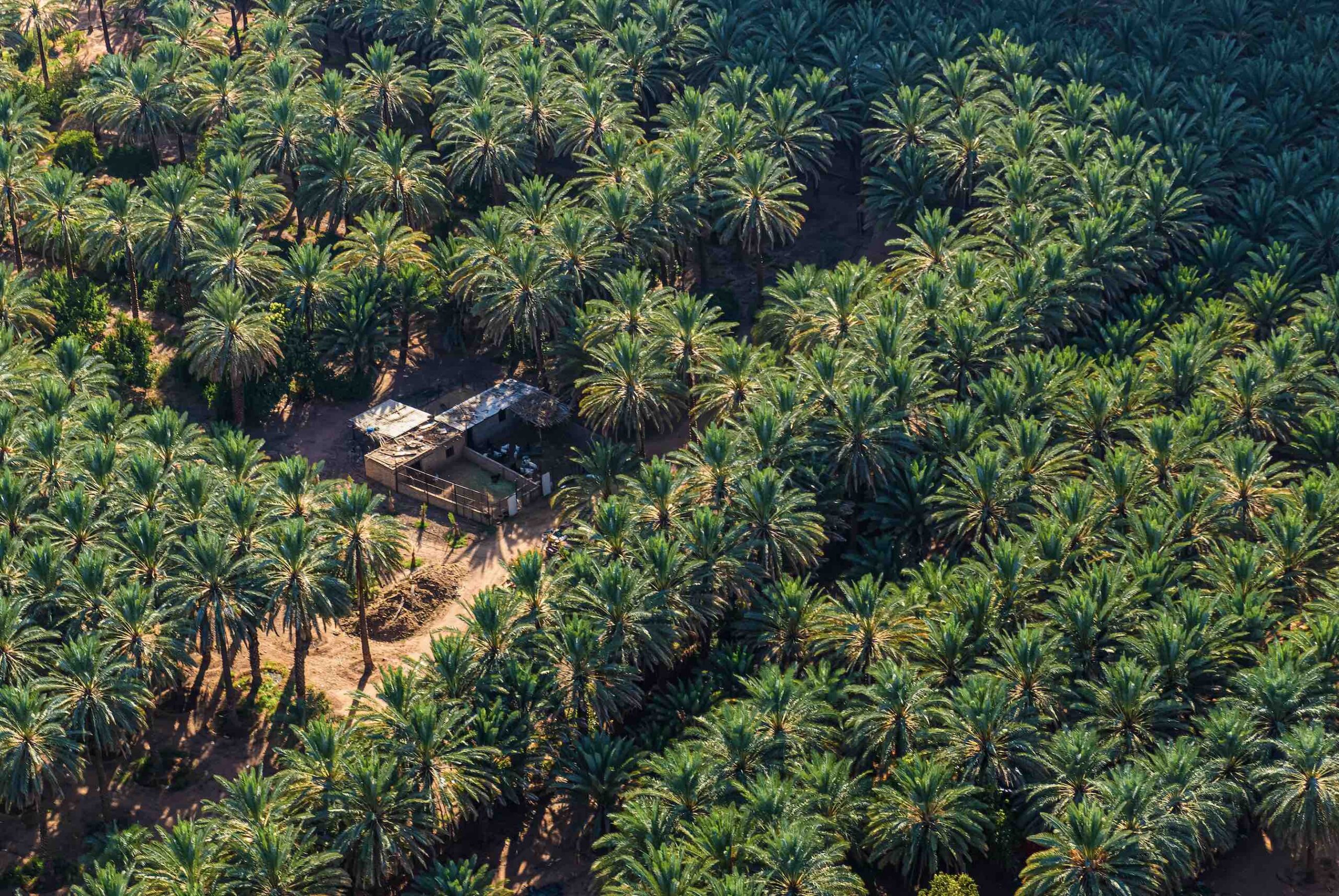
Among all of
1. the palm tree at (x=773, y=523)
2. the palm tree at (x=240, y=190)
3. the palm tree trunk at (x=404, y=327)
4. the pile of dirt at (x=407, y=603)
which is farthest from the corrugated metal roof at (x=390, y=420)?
the palm tree at (x=773, y=523)

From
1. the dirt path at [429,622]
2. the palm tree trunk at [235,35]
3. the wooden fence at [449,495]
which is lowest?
the dirt path at [429,622]

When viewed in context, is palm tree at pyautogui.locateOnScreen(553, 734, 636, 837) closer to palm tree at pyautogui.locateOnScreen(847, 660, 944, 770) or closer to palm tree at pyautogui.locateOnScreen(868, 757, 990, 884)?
palm tree at pyautogui.locateOnScreen(847, 660, 944, 770)

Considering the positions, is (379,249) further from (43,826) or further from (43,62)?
(43,826)

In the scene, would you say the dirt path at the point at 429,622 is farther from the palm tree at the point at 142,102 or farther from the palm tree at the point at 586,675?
the palm tree at the point at 142,102

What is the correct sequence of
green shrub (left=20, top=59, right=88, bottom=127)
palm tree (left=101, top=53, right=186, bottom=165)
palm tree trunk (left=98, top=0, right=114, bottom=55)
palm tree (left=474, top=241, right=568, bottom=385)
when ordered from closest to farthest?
palm tree (left=474, top=241, right=568, bottom=385)
palm tree (left=101, top=53, right=186, bottom=165)
green shrub (left=20, top=59, right=88, bottom=127)
palm tree trunk (left=98, top=0, right=114, bottom=55)

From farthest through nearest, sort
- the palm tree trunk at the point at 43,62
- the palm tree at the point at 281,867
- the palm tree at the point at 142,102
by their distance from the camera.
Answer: the palm tree trunk at the point at 43,62, the palm tree at the point at 142,102, the palm tree at the point at 281,867

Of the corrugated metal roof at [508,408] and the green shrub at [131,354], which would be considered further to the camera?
the green shrub at [131,354]

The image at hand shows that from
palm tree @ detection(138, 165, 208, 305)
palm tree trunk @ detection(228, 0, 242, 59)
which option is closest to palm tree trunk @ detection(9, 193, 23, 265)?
palm tree @ detection(138, 165, 208, 305)
